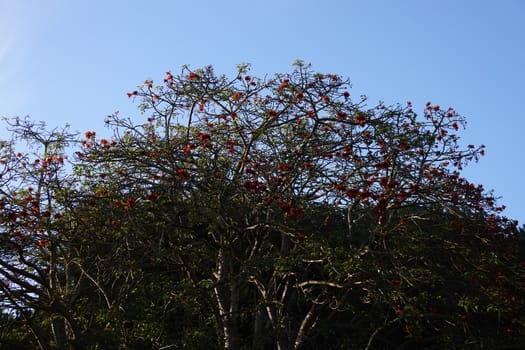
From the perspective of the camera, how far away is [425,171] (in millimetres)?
11469

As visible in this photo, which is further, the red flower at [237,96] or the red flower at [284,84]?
the red flower at [237,96]

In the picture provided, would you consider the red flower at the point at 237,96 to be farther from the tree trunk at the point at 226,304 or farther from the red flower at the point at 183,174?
the tree trunk at the point at 226,304

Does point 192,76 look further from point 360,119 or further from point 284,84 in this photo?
point 360,119

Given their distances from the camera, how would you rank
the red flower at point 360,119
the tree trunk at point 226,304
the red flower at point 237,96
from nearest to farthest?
the red flower at point 360,119 < the tree trunk at point 226,304 < the red flower at point 237,96

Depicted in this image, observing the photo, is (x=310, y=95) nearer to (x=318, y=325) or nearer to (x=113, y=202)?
(x=113, y=202)

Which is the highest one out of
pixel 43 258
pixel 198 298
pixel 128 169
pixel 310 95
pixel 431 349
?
pixel 310 95

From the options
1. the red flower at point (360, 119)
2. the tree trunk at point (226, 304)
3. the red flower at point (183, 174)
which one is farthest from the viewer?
the tree trunk at point (226, 304)

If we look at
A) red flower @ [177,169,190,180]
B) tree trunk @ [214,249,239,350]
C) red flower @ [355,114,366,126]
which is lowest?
tree trunk @ [214,249,239,350]

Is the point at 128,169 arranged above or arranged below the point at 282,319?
above

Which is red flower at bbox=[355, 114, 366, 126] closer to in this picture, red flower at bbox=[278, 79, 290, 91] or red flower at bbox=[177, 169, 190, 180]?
red flower at bbox=[278, 79, 290, 91]

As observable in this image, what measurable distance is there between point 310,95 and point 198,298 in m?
4.54

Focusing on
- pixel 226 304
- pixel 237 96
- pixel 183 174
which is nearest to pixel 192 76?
pixel 237 96

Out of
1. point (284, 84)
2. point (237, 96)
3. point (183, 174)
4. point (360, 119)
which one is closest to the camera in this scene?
point (183, 174)

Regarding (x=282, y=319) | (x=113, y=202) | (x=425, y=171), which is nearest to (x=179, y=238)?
(x=113, y=202)
